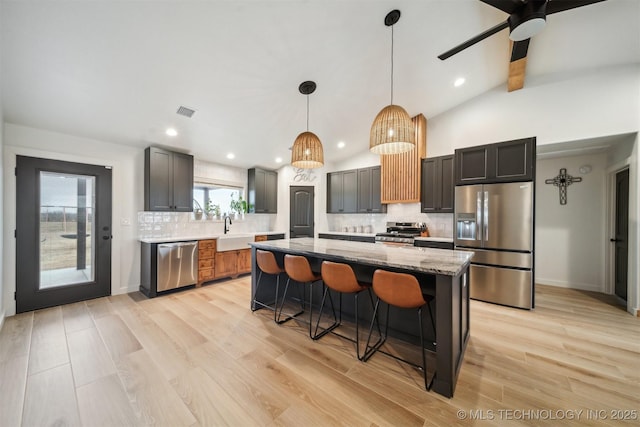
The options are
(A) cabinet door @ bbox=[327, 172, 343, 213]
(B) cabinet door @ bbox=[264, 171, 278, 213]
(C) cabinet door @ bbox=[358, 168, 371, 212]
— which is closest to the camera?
(C) cabinet door @ bbox=[358, 168, 371, 212]

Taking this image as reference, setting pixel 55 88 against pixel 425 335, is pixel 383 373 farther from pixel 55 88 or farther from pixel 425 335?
pixel 55 88

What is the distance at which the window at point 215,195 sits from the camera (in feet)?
16.2

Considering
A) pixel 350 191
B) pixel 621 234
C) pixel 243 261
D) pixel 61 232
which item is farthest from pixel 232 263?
pixel 621 234

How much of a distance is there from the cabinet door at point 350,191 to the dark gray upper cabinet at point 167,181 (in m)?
3.29

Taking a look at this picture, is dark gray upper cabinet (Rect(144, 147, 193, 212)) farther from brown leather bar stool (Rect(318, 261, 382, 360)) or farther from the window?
brown leather bar stool (Rect(318, 261, 382, 360))

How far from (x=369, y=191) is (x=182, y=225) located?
395 centimetres

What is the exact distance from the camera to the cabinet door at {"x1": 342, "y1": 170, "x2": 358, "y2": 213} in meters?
5.59

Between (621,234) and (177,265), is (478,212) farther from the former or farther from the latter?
(177,265)

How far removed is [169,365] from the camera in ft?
6.59

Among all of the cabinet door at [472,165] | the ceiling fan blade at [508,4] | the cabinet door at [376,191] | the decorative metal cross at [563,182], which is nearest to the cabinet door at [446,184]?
the cabinet door at [472,165]

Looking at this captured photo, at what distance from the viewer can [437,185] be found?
4.44 m

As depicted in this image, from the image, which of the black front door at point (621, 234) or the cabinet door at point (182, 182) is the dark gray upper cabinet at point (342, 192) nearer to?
the cabinet door at point (182, 182)

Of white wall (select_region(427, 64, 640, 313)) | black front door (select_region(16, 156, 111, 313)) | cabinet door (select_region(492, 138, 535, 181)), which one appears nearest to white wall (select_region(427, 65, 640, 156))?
white wall (select_region(427, 64, 640, 313))

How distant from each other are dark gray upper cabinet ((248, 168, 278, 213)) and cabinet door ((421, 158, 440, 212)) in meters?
3.41
